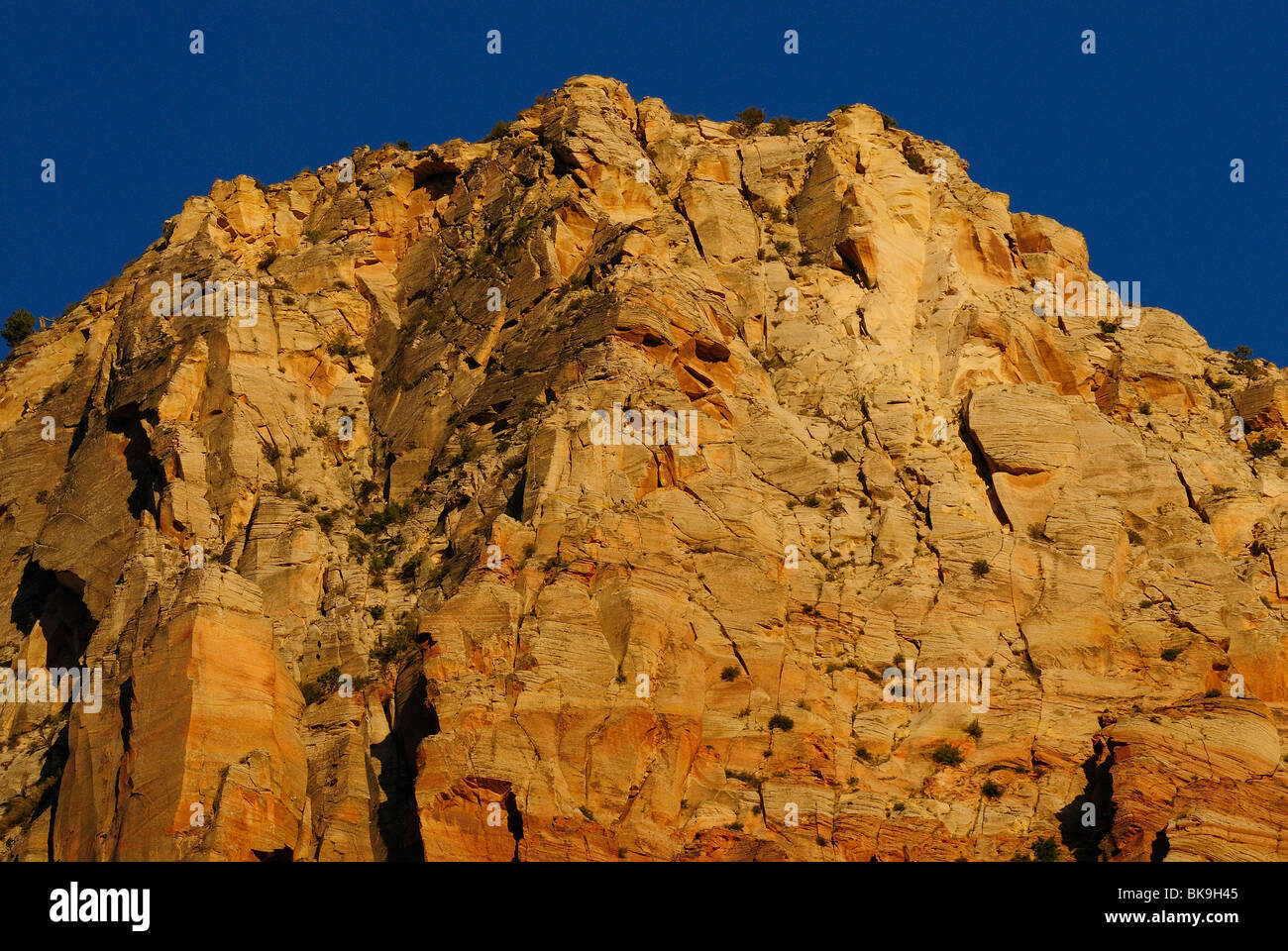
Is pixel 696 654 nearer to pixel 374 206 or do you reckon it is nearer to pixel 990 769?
pixel 990 769

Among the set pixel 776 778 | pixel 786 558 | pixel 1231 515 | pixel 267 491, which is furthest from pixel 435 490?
pixel 1231 515

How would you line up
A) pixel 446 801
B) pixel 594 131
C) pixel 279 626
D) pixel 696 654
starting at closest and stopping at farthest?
pixel 446 801, pixel 696 654, pixel 279 626, pixel 594 131

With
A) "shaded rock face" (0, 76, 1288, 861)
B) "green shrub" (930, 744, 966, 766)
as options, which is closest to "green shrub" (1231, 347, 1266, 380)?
"shaded rock face" (0, 76, 1288, 861)

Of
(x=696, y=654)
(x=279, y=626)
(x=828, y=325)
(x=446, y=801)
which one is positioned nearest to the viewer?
(x=446, y=801)

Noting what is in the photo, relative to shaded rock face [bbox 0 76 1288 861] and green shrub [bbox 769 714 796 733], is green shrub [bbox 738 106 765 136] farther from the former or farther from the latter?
green shrub [bbox 769 714 796 733]

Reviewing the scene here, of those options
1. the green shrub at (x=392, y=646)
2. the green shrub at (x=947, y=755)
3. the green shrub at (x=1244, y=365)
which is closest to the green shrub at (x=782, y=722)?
Answer: the green shrub at (x=947, y=755)

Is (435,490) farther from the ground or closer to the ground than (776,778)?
farther from the ground
